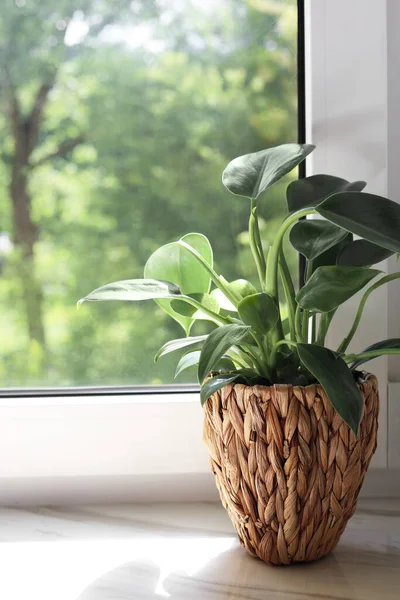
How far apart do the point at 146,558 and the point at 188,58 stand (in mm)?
663

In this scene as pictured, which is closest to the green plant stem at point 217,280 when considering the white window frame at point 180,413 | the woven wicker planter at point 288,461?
the woven wicker planter at point 288,461

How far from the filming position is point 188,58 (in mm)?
914

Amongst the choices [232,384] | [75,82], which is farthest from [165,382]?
[75,82]

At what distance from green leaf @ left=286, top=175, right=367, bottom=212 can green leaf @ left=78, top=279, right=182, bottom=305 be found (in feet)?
0.48

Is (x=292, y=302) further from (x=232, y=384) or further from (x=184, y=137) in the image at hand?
(x=184, y=137)

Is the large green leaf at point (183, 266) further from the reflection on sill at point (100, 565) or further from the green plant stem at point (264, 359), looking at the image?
the reflection on sill at point (100, 565)

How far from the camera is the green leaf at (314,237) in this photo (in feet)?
2.01

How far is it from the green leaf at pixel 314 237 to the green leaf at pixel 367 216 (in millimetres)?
83

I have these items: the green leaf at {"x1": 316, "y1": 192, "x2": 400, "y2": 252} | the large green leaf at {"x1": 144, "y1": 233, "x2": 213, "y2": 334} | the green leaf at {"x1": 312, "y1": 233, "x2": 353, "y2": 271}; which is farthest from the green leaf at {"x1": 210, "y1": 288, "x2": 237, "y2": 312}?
the green leaf at {"x1": 316, "y1": 192, "x2": 400, "y2": 252}

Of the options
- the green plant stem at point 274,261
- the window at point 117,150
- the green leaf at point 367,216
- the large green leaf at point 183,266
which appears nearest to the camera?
the green leaf at point 367,216

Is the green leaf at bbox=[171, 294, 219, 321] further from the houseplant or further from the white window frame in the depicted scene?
the white window frame

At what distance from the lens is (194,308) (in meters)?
0.70

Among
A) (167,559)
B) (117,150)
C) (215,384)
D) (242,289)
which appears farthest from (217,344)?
(117,150)

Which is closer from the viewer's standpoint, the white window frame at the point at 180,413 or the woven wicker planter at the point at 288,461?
the woven wicker planter at the point at 288,461
